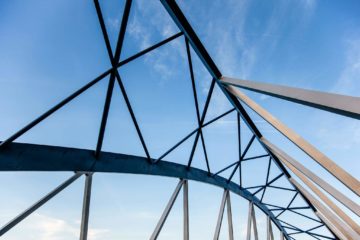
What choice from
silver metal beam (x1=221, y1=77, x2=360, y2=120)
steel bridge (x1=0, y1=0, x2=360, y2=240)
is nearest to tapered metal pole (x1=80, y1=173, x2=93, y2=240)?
steel bridge (x1=0, y1=0, x2=360, y2=240)

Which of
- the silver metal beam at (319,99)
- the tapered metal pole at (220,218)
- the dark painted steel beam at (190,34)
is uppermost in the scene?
the dark painted steel beam at (190,34)

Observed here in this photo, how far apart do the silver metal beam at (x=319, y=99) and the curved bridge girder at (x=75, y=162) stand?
16.3ft

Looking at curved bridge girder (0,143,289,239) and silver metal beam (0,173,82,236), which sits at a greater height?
curved bridge girder (0,143,289,239)

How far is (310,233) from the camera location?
25328 mm

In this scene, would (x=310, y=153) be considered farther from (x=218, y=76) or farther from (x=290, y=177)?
(x=290, y=177)

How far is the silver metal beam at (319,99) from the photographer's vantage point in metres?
2.52

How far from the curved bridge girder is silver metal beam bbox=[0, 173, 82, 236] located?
0.37m

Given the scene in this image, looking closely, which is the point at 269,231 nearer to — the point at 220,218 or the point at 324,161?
the point at 220,218

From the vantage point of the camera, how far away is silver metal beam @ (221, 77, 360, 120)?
A: 252cm

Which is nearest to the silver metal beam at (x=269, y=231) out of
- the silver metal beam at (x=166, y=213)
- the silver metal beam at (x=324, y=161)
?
the silver metal beam at (x=166, y=213)

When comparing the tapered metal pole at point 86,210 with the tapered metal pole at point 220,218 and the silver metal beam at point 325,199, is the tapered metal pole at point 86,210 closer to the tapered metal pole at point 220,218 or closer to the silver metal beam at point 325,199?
the tapered metal pole at point 220,218

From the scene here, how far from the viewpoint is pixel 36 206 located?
466cm

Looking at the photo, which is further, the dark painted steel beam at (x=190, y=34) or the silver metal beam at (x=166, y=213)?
the silver metal beam at (x=166, y=213)

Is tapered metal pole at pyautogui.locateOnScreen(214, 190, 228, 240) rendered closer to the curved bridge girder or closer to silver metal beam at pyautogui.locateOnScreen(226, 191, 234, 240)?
silver metal beam at pyautogui.locateOnScreen(226, 191, 234, 240)
